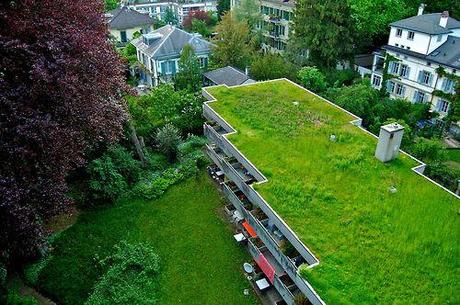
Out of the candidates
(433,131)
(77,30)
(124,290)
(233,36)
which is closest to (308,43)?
(233,36)

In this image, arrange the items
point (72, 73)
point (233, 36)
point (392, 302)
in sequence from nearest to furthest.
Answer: point (392, 302) < point (72, 73) < point (233, 36)

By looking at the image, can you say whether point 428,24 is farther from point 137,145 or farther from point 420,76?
point 137,145

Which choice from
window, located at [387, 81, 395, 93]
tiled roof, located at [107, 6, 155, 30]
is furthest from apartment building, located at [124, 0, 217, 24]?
window, located at [387, 81, 395, 93]

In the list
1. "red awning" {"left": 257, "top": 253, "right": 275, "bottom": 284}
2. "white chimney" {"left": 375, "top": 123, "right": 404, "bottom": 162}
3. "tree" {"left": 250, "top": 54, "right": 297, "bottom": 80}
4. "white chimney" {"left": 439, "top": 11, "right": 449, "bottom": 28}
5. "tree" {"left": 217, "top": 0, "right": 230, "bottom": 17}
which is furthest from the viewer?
"tree" {"left": 217, "top": 0, "right": 230, "bottom": 17}

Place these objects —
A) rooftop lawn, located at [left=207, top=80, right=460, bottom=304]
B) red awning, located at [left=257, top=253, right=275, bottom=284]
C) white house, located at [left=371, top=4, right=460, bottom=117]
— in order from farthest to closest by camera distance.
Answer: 1. white house, located at [left=371, top=4, right=460, bottom=117]
2. red awning, located at [left=257, top=253, right=275, bottom=284]
3. rooftop lawn, located at [left=207, top=80, right=460, bottom=304]

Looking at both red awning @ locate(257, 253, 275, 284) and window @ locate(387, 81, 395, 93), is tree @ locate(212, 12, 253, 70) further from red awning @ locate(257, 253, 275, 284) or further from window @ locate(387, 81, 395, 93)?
red awning @ locate(257, 253, 275, 284)

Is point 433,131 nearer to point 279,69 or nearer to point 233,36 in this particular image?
point 279,69
